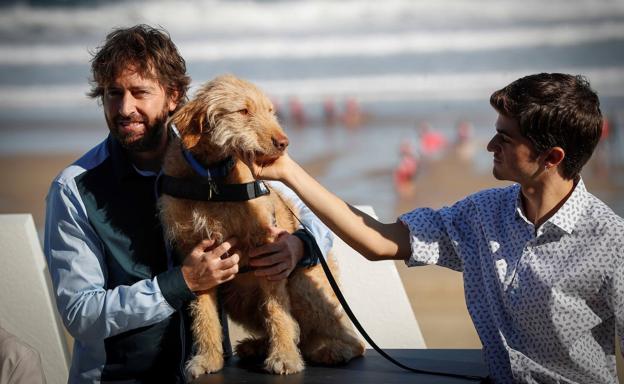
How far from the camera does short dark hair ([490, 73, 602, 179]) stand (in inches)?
92.0

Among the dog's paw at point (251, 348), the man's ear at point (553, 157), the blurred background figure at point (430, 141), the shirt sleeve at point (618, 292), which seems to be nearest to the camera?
the shirt sleeve at point (618, 292)

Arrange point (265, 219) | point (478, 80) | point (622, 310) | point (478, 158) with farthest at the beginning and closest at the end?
1. point (478, 80)
2. point (478, 158)
3. point (265, 219)
4. point (622, 310)

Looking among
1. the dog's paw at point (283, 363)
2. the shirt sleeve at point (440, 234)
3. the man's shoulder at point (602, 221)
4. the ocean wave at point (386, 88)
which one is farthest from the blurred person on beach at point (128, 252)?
the ocean wave at point (386, 88)

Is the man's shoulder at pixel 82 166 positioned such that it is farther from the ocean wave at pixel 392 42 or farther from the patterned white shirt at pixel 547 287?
the ocean wave at pixel 392 42

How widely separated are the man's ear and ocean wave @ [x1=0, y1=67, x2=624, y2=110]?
10920 millimetres

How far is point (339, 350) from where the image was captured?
2768mm

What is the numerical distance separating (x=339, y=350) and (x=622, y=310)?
38.1 inches

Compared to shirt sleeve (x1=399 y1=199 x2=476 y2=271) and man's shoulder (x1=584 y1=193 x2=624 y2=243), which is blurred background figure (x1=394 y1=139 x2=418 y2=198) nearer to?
shirt sleeve (x1=399 y1=199 x2=476 y2=271)

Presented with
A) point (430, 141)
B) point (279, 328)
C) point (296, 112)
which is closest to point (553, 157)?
point (279, 328)

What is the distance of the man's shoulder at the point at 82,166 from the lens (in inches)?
107

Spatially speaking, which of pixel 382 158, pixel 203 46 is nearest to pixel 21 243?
pixel 382 158

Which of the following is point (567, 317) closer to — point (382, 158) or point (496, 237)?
point (496, 237)

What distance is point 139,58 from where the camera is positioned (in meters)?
2.76

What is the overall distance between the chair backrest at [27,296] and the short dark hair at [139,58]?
115 cm
